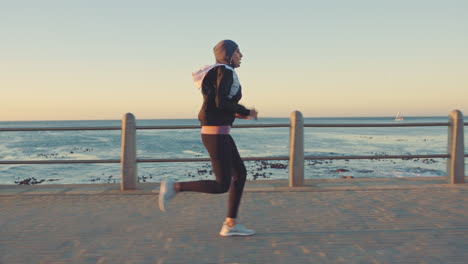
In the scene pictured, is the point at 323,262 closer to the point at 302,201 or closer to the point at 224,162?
the point at 224,162

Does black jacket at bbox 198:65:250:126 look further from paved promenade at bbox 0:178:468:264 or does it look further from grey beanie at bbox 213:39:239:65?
paved promenade at bbox 0:178:468:264

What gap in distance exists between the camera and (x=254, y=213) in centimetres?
535

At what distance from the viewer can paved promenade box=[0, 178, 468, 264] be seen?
3.70 m

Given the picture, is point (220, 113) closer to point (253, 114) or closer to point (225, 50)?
point (253, 114)

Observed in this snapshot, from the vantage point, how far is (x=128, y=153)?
6.99 m

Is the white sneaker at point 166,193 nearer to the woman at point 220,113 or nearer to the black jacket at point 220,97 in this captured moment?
the woman at point 220,113

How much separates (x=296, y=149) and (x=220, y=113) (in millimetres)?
3196

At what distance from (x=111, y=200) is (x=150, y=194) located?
66cm

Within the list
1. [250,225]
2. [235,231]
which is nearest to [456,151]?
[250,225]

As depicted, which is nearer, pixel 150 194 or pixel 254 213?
pixel 254 213

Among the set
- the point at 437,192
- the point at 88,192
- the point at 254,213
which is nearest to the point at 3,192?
the point at 88,192

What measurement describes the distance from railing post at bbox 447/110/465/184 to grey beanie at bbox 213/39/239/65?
198 inches

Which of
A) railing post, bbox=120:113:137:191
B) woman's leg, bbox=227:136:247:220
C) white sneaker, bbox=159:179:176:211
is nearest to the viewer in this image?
white sneaker, bbox=159:179:176:211

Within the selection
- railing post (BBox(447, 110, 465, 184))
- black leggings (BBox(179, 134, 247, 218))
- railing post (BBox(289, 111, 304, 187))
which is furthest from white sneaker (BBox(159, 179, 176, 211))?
railing post (BBox(447, 110, 465, 184))
